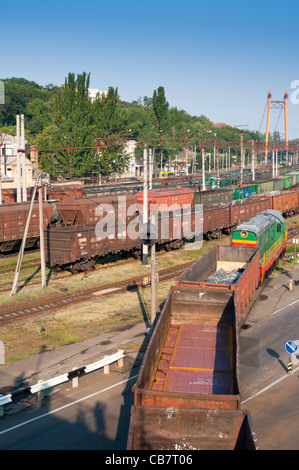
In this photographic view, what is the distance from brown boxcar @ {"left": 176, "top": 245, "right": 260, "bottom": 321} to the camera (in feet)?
53.3

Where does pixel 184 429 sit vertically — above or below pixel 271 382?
above

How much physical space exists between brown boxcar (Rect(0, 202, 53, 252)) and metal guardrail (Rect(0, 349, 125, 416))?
18425 millimetres

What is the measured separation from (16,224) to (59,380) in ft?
65.5

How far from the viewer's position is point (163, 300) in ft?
74.0

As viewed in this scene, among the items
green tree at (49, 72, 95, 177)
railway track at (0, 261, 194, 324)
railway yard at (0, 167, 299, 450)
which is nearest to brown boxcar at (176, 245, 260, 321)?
railway yard at (0, 167, 299, 450)

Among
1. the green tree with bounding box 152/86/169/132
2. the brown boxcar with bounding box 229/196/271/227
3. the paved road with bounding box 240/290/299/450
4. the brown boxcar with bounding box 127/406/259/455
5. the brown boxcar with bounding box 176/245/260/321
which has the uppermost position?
the green tree with bounding box 152/86/169/132

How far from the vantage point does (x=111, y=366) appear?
15.2 metres

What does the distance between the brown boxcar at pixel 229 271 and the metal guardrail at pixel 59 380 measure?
3.47m

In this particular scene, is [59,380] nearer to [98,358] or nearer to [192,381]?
[98,358]

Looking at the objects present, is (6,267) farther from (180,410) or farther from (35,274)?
(180,410)

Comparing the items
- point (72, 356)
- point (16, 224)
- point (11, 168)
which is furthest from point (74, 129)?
point (72, 356)

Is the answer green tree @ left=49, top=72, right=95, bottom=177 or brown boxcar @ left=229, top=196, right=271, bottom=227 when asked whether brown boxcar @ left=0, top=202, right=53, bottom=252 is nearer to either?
brown boxcar @ left=229, top=196, right=271, bottom=227
